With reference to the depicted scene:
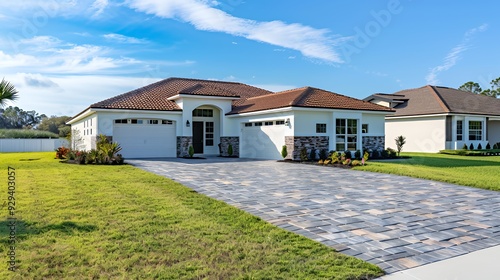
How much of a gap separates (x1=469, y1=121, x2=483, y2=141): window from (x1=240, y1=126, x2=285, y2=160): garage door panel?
61.5 ft

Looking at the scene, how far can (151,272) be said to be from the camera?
3.72m

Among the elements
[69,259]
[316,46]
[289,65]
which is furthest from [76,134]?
[69,259]

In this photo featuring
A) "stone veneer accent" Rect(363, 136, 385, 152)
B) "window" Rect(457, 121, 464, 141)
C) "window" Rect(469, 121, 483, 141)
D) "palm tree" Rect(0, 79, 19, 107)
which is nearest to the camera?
"palm tree" Rect(0, 79, 19, 107)

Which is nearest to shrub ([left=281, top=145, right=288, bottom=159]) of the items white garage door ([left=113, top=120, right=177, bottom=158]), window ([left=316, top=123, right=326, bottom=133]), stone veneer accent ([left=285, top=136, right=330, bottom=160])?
stone veneer accent ([left=285, top=136, right=330, bottom=160])

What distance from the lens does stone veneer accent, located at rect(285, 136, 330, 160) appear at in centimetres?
1781

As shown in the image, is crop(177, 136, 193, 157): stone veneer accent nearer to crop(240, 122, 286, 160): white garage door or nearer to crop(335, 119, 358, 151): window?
crop(240, 122, 286, 160): white garage door

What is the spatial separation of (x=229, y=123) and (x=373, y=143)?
9.37 meters

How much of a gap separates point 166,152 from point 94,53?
316 inches

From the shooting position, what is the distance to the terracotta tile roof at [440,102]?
89.8 feet

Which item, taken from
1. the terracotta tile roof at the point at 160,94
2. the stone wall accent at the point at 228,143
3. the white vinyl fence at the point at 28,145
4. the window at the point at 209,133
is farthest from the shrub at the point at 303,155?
the white vinyl fence at the point at 28,145

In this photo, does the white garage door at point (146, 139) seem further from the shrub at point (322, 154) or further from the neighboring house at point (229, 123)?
the shrub at point (322, 154)

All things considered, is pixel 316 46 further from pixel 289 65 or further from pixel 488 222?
pixel 488 222

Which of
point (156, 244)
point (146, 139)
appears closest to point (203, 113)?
point (146, 139)

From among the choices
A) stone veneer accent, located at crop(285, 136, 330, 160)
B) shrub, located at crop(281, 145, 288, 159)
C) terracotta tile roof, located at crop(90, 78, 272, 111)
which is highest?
terracotta tile roof, located at crop(90, 78, 272, 111)
